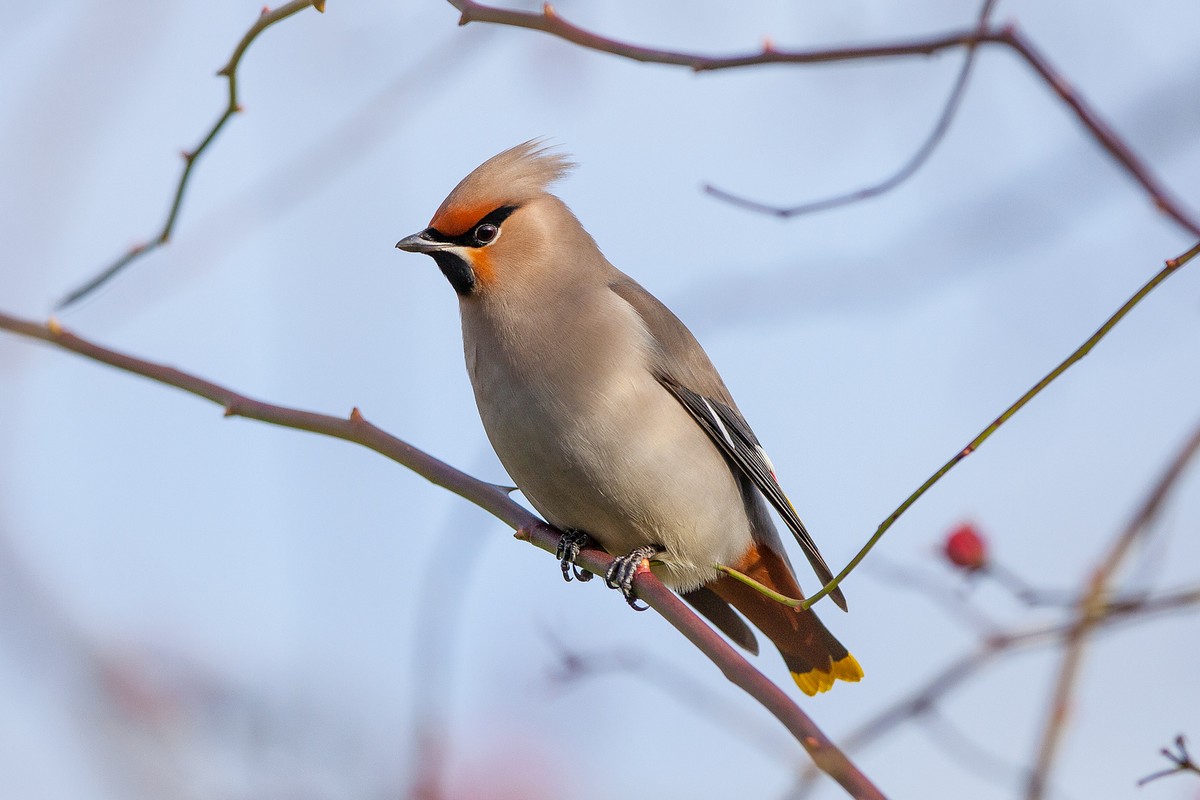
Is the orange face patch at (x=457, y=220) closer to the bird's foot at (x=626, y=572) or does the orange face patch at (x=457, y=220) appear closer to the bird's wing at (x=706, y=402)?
the bird's wing at (x=706, y=402)

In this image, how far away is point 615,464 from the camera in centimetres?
431

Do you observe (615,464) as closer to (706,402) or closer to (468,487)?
(706,402)

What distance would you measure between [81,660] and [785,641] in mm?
2762

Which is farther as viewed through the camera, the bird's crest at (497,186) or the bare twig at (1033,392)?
the bird's crest at (497,186)

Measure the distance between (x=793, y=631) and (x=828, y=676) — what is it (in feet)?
0.80

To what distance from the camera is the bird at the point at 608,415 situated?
4.34 metres

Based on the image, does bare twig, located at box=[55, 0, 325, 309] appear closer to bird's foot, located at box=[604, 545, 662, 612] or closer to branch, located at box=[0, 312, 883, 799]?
branch, located at box=[0, 312, 883, 799]

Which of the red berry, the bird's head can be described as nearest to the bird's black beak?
the bird's head

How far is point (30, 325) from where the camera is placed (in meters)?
2.74

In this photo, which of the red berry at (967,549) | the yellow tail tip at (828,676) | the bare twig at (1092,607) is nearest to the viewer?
the bare twig at (1092,607)

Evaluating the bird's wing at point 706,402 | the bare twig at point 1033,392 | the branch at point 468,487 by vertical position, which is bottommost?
the branch at point 468,487

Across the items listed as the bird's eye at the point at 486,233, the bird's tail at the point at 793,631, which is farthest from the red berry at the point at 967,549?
the bird's eye at the point at 486,233

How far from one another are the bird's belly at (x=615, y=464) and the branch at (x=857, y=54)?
5.37 feet

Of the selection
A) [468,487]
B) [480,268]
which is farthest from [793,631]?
[468,487]
